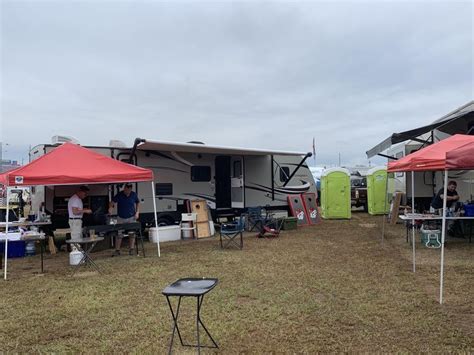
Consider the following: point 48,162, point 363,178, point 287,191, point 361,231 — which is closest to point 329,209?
point 287,191

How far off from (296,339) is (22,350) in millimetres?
2488

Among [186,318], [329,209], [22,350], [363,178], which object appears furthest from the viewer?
[363,178]

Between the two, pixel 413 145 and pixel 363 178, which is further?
pixel 363 178

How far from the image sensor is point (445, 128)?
11625 mm

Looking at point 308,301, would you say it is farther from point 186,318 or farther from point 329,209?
point 329,209

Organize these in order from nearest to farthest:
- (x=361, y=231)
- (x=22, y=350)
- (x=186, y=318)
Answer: (x=22, y=350)
(x=186, y=318)
(x=361, y=231)

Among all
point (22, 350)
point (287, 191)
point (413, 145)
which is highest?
point (413, 145)

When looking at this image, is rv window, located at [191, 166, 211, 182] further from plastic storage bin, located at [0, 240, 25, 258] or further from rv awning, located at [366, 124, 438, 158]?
rv awning, located at [366, 124, 438, 158]

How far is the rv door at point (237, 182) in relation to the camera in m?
12.4

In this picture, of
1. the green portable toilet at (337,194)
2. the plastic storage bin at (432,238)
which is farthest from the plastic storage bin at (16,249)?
the green portable toilet at (337,194)

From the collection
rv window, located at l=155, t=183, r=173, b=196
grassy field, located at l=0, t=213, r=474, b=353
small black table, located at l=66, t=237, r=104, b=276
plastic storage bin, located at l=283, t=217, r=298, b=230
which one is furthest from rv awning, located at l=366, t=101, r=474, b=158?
small black table, located at l=66, t=237, r=104, b=276

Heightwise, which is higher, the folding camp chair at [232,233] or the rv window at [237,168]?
the rv window at [237,168]

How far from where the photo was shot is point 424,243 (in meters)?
8.73

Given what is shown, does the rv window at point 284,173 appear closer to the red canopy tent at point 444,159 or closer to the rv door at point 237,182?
the rv door at point 237,182
